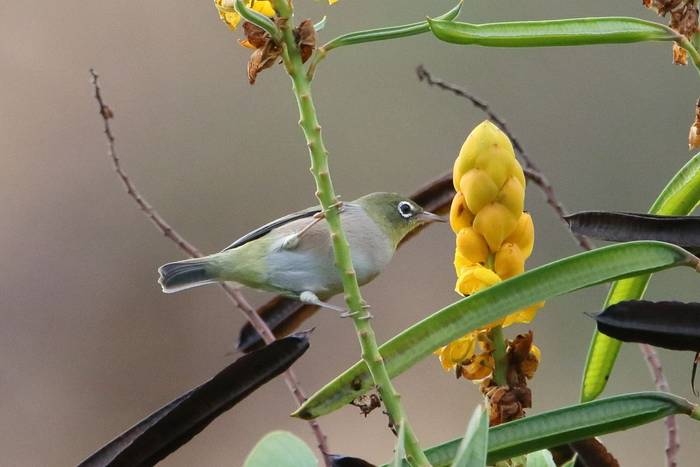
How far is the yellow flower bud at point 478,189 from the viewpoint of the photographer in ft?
2.47

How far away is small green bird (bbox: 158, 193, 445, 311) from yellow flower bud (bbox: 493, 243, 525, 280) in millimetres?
534

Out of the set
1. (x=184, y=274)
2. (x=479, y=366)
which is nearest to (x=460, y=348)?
(x=479, y=366)

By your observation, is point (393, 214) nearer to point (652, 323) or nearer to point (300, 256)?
point (300, 256)

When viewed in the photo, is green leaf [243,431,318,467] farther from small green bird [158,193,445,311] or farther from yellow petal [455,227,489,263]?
small green bird [158,193,445,311]

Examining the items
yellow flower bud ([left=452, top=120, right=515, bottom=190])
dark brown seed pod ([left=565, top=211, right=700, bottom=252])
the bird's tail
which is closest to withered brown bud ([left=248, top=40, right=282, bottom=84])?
yellow flower bud ([left=452, top=120, right=515, bottom=190])

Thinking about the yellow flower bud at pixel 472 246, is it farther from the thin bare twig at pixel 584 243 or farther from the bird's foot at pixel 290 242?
the bird's foot at pixel 290 242

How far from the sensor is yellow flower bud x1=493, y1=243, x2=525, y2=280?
77 centimetres

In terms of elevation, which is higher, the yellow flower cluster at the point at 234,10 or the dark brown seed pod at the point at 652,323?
the yellow flower cluster at the point at 234,10

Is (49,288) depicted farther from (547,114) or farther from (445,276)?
(547,114)

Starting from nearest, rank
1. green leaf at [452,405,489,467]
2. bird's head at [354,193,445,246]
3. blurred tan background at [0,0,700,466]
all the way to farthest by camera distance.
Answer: green leaf at [452,405,489,467] → bird's head at [354,193,445,246] → blurred tan background at [0,0,700,466]

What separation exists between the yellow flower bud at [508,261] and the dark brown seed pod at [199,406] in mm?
180

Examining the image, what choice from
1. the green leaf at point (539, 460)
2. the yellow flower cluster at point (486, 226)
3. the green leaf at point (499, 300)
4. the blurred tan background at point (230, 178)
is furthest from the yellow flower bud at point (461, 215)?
the blurred tan background at point (230, 178)

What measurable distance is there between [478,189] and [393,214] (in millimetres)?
814

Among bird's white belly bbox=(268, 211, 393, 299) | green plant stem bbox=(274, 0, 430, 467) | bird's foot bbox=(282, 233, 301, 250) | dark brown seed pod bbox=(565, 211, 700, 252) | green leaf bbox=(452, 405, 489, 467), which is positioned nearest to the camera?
green leaf bbox=(452, 405, 489, 467)
